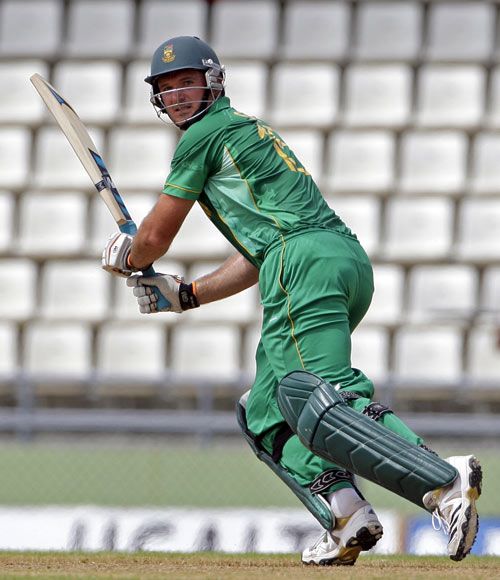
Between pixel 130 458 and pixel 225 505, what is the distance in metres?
0.69

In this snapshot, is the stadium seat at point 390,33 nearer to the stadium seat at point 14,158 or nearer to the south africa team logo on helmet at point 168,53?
the stadium seat at point 14,158

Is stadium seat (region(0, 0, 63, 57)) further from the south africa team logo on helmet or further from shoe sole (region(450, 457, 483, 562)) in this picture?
shoe sole (region(450, 457, 483, 562))

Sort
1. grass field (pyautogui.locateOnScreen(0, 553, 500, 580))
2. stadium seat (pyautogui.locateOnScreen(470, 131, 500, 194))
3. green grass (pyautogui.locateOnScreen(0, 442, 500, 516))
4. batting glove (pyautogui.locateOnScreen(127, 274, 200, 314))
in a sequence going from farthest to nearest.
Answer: stadium seat (pyautogui.locateOnScreen(470, 131, 500, 194)) → green grass (pyautogui.locateOnScreen(0, 442, 500, 516)) → batting glove (pyautogui.locateOnScreen(127, 274, 200, 314)) → grass field (pyautogui.locateOnScreen(0, 553, 500, 580))

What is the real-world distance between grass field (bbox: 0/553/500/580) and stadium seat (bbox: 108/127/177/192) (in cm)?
713

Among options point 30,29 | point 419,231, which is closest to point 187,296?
point 419,231

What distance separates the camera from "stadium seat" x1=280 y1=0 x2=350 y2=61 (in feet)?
40.5

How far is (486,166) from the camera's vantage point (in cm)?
1154

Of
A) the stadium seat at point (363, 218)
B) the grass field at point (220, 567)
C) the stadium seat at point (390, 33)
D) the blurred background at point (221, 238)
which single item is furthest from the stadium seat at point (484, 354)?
the grass field at point (220, 567)

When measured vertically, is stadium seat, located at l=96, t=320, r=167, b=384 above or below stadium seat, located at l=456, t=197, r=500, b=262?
below

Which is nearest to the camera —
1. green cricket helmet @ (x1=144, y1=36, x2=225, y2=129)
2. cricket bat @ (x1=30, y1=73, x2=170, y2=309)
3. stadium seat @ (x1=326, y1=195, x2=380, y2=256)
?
green cricket helmet @ (x1=144, y1=36, x2=225, y2=129)

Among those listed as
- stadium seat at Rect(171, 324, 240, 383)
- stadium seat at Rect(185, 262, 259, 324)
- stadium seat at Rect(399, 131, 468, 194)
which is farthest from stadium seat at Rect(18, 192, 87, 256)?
stadium seat at Rect(399, 131, 468, 194)

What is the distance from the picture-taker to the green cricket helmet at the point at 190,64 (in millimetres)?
4168

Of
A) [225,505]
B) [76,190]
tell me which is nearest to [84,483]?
[225,505]

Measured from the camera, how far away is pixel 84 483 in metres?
7.97
